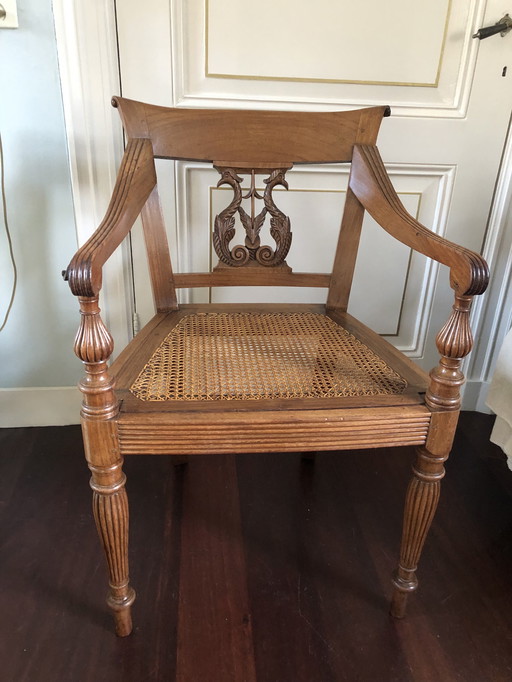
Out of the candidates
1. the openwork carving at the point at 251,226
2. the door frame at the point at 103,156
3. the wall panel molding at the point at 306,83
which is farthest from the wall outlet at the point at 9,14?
the openwork carving at the point at 251,226

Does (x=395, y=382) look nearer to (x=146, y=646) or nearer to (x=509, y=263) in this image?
(x=146, y=646)

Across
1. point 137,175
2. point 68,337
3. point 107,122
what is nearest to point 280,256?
point 137,175

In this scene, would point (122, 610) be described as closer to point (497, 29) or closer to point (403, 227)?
point (403, 227)

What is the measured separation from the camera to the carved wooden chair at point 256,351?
2.04ft

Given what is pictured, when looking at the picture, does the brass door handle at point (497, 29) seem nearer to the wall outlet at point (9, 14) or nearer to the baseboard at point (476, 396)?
the baseboard at point (476, 396)

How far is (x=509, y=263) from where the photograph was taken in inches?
50.9

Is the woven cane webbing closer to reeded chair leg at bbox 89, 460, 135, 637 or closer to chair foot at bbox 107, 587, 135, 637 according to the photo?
reeded chair leg at bbox 89, 460, 135, 637

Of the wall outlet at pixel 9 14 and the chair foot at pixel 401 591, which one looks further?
the wall outlet at pixel 9 14

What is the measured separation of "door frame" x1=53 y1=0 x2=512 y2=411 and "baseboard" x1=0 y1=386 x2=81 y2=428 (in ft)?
0.72

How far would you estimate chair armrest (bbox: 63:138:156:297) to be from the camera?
54cm

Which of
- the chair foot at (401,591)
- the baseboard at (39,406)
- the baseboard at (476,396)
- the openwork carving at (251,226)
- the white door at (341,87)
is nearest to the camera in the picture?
the chair foot at (401,591)

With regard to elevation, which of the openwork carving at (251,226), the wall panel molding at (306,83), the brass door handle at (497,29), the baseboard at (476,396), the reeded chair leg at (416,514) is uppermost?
the brass door handle at (497,29)

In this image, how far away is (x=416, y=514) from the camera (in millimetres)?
728

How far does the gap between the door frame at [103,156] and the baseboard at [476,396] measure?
0.53 ft
